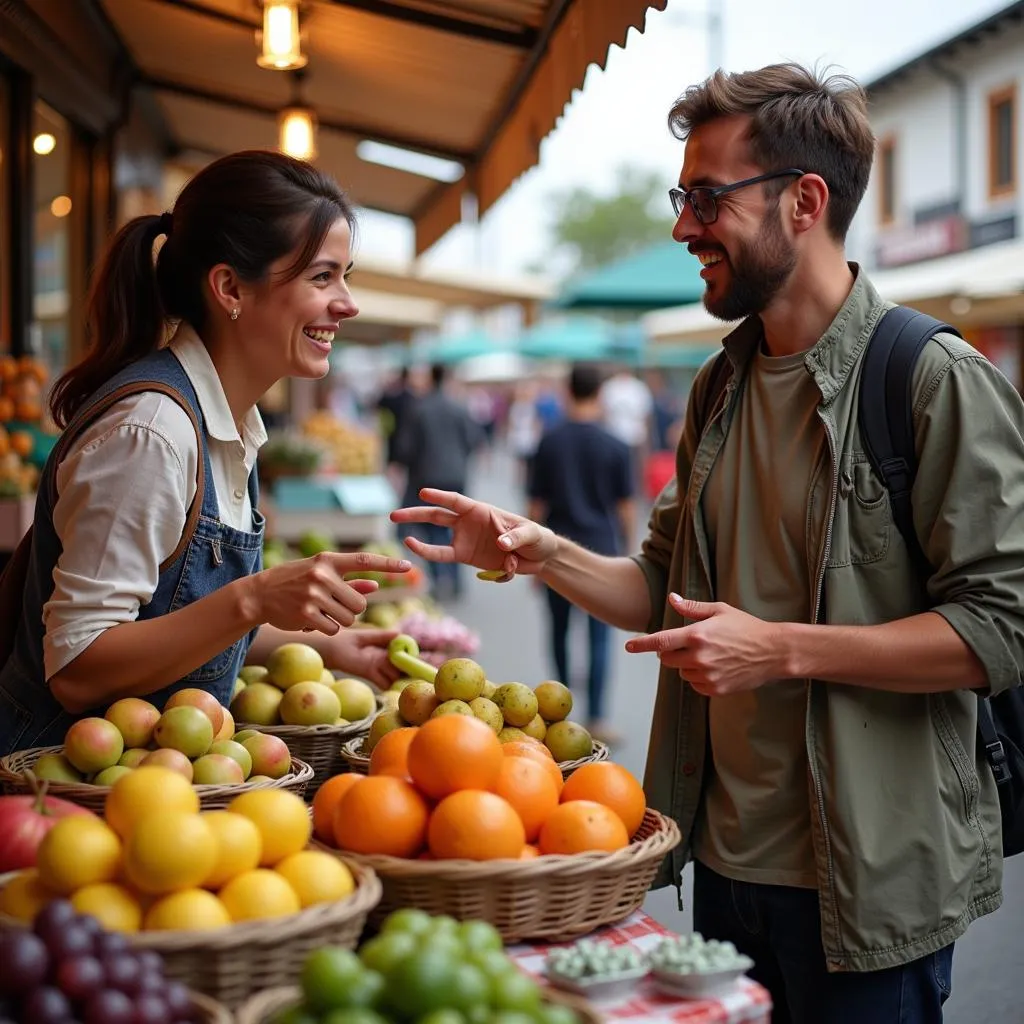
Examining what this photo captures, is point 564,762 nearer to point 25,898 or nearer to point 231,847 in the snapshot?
point 231,847

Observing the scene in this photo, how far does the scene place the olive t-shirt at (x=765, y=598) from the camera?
251 cm

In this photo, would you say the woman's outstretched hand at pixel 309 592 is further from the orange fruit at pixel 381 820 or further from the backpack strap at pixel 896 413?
the backpack strap at pixel 896 413

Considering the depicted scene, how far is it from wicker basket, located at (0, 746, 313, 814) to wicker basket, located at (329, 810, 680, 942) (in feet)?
1.06

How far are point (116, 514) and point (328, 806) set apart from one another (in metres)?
0.71

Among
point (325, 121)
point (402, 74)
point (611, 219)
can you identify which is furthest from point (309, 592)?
point (611, 219)

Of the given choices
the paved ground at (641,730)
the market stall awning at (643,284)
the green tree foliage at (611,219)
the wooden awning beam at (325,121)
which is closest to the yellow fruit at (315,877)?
the paved ground at (641,730)

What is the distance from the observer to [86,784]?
2.24m

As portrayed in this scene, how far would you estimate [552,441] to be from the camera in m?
8.62

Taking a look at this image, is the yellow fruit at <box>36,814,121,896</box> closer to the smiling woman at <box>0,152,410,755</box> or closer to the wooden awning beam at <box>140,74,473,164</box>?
the smiling woman at <box>0,152,410,755</box>

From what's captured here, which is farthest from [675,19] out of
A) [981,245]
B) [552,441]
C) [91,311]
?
[91,311]

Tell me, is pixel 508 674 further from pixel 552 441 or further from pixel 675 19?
pixel 675 19

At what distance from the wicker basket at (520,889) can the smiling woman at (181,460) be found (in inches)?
23.2

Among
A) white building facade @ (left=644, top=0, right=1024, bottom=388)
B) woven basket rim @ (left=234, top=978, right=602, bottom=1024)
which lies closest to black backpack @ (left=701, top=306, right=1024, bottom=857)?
woven basket rim @ (left=234, top=978, right=602, bottom=1024)

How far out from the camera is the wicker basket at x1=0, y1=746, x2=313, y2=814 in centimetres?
220
